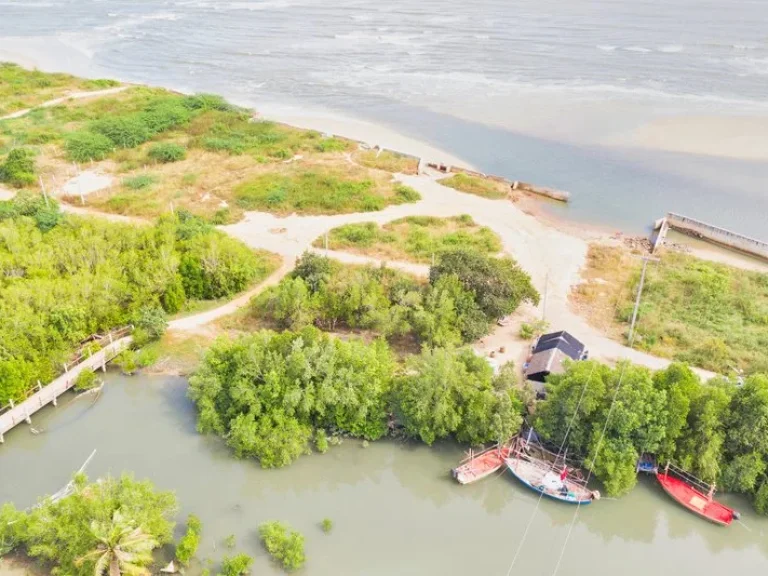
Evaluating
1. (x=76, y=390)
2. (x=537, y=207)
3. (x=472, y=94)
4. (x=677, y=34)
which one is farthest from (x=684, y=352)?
(x=677, y=34)

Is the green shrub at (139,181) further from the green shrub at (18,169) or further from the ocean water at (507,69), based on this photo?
the ocean water at (507,69)

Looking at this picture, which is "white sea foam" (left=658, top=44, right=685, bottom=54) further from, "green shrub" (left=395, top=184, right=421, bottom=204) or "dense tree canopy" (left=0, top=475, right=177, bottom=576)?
"dense tree canopy" (left=0, top=475, right=177, bottom=576)

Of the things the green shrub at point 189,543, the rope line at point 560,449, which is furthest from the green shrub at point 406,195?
the green shrub at point 189,543

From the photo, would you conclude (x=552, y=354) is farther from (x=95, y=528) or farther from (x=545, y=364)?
(x=95, y=528)

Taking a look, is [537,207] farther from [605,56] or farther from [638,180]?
[605,56]

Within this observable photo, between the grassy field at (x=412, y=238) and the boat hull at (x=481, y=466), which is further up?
the grassy field at (x=412, y=238)

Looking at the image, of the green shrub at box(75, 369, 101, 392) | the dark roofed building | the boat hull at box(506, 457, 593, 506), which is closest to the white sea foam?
the dark roofed building

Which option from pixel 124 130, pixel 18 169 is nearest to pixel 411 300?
pixel 18 169
